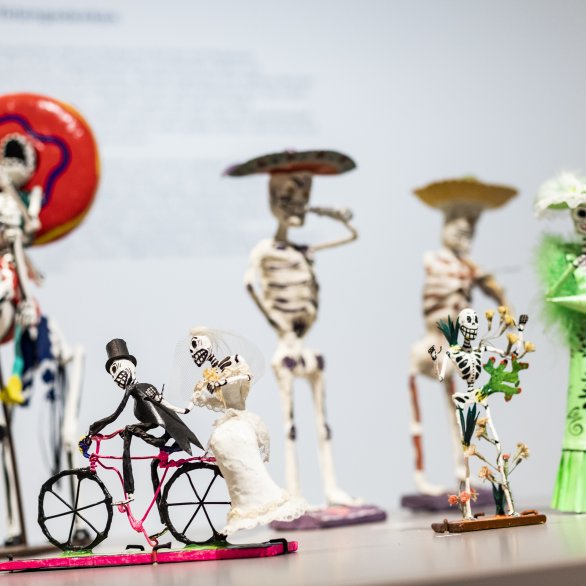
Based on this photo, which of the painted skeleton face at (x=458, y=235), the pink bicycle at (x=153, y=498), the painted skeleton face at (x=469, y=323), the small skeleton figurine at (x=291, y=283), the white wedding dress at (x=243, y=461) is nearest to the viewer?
the white wedding dress at (x=243, y=461)

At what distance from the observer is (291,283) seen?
4535 millimetres

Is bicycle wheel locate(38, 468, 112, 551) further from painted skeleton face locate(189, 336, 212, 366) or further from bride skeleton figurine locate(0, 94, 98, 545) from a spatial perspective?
painted skeleton face locate(189, 336, 212, 366)

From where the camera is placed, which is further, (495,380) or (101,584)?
(495,380)

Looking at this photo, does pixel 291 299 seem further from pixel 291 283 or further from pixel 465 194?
pixel 465 194

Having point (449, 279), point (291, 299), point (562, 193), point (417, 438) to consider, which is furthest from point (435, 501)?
point (562, 193)

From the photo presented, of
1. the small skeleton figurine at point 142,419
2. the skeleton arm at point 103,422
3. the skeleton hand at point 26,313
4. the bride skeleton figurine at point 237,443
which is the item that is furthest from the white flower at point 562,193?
the skeleton hand at point 26,313

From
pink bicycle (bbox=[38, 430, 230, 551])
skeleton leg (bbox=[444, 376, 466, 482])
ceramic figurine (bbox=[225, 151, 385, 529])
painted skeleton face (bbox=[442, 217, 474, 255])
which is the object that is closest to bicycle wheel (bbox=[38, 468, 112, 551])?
pink bicycle (bbox=[38, 430, 230, 551])

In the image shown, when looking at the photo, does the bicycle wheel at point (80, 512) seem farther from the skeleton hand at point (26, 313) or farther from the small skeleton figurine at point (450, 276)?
the small skeleton figurine at point (450, 276)

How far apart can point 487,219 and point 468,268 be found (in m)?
0.86

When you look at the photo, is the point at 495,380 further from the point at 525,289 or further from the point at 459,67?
the point at 459,67

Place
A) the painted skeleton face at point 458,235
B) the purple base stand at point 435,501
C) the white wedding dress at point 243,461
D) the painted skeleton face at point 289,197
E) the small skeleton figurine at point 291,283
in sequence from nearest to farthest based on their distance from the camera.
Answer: the white wedding dress at point 243,461 → the small skeleton figurine at point 291,283 → the painted skeleton face at point 289,197 → the purple base stand at point 435,501 → the painted skeleton face at point 458,235

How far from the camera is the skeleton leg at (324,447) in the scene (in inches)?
178

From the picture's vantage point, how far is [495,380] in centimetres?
367

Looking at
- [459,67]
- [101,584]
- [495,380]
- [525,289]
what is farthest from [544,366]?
[101,584]
